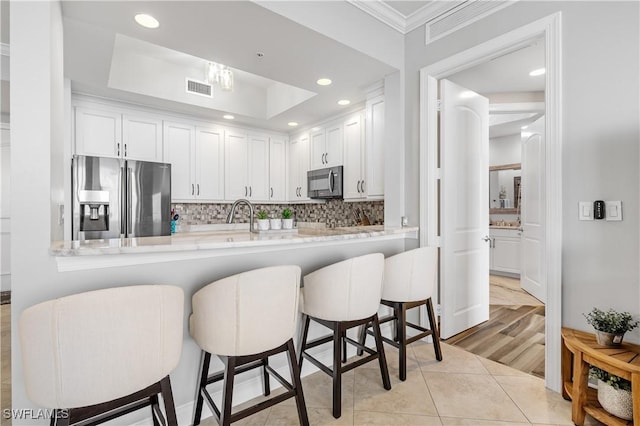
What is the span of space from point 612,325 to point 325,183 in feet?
10.1

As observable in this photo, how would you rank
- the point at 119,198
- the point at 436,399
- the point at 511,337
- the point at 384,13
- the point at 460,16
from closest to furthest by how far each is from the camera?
1. the point at 436,399
2. the point at 460,16
3. the point at 384,13
4. the point at 511,337
5. the point at 119,198

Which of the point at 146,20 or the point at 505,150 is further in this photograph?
the point at 505,150

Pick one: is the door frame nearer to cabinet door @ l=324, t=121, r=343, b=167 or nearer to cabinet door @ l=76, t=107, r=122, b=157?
cabinet door @ l=324, t=121, r=343, b=167

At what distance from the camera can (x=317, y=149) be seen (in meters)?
4.45

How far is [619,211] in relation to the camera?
1732 millimetres

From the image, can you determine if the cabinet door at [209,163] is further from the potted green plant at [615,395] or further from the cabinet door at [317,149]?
the potted green plant at [615,395]

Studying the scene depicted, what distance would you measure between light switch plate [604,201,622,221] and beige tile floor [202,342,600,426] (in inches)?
44.4

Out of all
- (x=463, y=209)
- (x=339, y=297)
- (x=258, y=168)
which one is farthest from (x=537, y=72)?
(x=258, y=168)

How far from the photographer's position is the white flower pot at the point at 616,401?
59.3 inches

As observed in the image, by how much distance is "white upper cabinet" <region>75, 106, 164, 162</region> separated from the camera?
11.2 feet

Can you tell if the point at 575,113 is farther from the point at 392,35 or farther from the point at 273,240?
the point at 273,240

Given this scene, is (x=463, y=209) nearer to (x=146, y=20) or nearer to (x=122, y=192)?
(x=146, y=20)

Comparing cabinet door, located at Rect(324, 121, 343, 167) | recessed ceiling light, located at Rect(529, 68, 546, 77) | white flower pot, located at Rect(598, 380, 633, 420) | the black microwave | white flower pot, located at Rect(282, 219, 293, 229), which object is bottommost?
white flower pot, located at Rect(598, 380, 633, 420)

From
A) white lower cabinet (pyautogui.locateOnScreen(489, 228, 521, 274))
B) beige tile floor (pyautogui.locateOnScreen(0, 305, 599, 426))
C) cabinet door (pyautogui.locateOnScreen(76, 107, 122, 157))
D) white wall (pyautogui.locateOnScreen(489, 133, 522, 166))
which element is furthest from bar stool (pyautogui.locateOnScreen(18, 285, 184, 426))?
white wall (pyautogui.locateOnScreen(489, 133, 522, 166))
